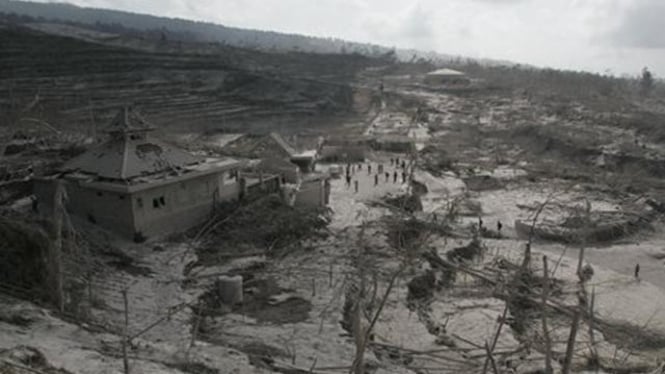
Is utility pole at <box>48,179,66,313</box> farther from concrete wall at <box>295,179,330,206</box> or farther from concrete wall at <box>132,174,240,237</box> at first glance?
concrete wall at <box>295,179,330,206</box>

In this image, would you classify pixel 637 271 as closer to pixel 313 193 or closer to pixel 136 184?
pixel 313 193

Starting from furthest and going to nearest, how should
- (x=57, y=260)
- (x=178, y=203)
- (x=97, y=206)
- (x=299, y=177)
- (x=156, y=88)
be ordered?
(x=156, y=88), (x=299, y=177), (x=178, y=203), (x=97, y=206), (x=57, y=260)

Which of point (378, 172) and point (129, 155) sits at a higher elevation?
point (129, 155)

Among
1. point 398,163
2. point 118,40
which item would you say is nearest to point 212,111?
point 398,163

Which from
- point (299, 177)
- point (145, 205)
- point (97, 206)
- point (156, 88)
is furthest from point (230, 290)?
point (156, 88)

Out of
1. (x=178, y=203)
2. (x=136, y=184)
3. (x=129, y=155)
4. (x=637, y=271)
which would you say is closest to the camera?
(x=136, y=184)

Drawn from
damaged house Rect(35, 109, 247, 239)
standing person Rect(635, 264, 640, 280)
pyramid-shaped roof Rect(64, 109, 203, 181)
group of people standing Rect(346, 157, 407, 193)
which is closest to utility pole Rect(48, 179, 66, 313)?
damaged house Rect(35, 109, 247, 239)

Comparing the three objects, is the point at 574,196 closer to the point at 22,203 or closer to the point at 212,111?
the point at 22,203

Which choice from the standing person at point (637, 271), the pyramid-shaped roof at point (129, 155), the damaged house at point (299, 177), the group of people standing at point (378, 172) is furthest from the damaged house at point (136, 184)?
the standing person at point (637, 271)
